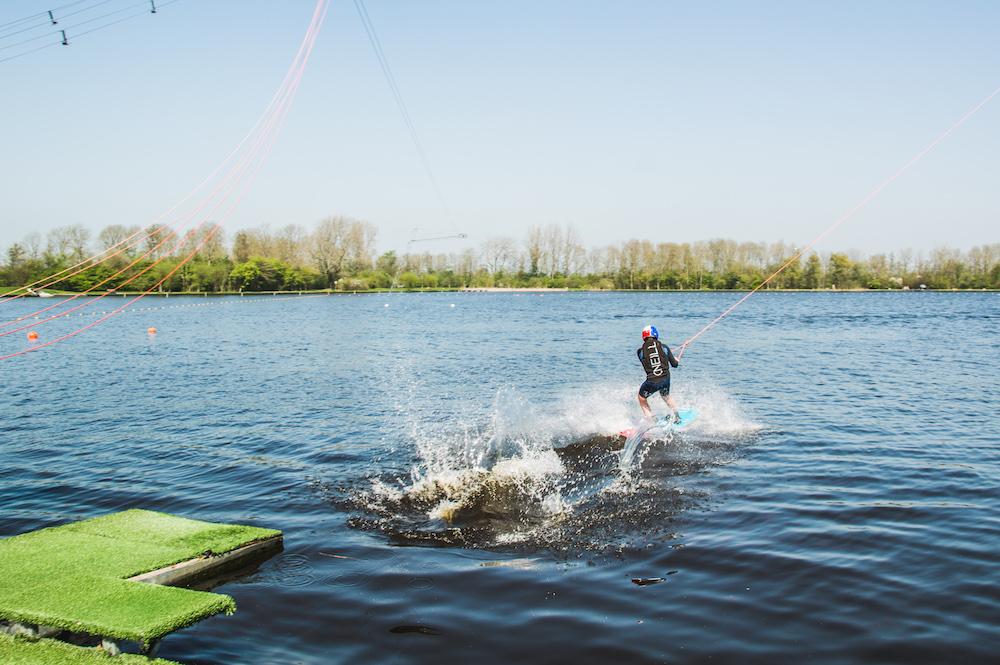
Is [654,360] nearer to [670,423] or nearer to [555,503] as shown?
[670,423]

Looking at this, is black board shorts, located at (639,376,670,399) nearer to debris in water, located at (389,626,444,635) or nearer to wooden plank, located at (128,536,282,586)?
wooden plank, located at (128,536,282,586)

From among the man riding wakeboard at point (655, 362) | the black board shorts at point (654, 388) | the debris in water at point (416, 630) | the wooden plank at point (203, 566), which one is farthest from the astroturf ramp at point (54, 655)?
the black board shorts at point (654, 388)

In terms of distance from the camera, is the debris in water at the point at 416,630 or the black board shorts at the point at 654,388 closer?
the debris in water at the point at 416,630

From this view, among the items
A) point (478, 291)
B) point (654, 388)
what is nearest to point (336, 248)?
point (478, 291)

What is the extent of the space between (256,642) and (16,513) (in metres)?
7.00

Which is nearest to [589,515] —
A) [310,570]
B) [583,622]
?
[583,622]

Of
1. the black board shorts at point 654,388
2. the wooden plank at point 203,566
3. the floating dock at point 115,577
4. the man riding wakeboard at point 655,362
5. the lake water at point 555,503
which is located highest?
the man riding wakeboard at point 655,362

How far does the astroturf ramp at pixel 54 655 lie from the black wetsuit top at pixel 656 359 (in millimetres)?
11630

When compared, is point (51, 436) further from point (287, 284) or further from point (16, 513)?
point (287, 284)

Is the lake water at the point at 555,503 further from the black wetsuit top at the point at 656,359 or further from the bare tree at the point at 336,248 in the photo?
the bare tree at the point at 336,248

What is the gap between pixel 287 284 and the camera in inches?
5507

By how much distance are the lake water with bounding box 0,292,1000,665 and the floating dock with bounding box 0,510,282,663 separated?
57 centimetres

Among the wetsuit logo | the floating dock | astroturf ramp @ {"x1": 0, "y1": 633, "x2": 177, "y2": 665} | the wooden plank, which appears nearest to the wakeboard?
the wetsuit logo

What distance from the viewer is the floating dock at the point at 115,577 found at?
5.70 metres
